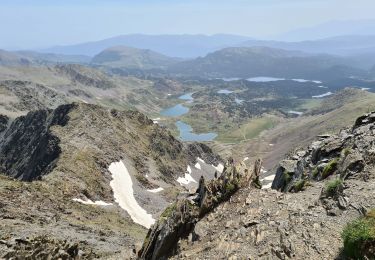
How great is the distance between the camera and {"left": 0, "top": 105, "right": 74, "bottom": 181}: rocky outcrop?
113250mm

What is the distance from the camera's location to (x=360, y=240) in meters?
21.8

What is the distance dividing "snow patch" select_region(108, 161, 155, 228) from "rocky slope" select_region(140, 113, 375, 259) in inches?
2011

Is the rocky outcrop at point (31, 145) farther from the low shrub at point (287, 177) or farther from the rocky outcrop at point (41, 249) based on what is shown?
the low shrub at point (287, 177)

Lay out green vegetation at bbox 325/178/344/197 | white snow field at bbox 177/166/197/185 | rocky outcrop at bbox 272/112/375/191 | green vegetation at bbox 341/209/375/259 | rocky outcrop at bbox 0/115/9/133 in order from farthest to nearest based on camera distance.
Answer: rocky outcrop at bbox 0/115/9/133 → white snow field at bbox 177/166/197/185 → rocky outcrop at bbox 272/112/375/191 → green vegetation at bbox 325/178/344/197 → green vegetation at bbox 341/209/375/259

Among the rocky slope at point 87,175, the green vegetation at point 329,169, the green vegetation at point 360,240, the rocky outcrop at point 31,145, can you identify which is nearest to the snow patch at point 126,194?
the rocky slope at point 87,175

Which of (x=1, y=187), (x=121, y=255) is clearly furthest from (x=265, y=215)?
(x=1, y=187)

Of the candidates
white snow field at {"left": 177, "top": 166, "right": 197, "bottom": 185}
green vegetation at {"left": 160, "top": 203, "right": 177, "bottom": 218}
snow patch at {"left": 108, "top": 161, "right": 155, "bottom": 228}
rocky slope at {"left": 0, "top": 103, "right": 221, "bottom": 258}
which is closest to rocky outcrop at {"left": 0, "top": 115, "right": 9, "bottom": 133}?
rocky slope at {"left": 0, "top": 103, "right": 221, "bottom": 258}

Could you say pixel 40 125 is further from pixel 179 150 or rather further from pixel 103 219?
pixel 103 219

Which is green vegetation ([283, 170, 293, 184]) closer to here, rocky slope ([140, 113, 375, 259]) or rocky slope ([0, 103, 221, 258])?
rocky slope ([140, 113, 375, 259])

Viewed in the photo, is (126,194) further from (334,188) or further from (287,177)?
(334,188)

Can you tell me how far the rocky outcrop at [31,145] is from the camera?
11325 centimetres

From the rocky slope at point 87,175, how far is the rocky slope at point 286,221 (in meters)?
16.7

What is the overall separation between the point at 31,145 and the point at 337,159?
378 ft

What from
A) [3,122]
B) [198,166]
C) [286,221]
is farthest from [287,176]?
[3,122]
